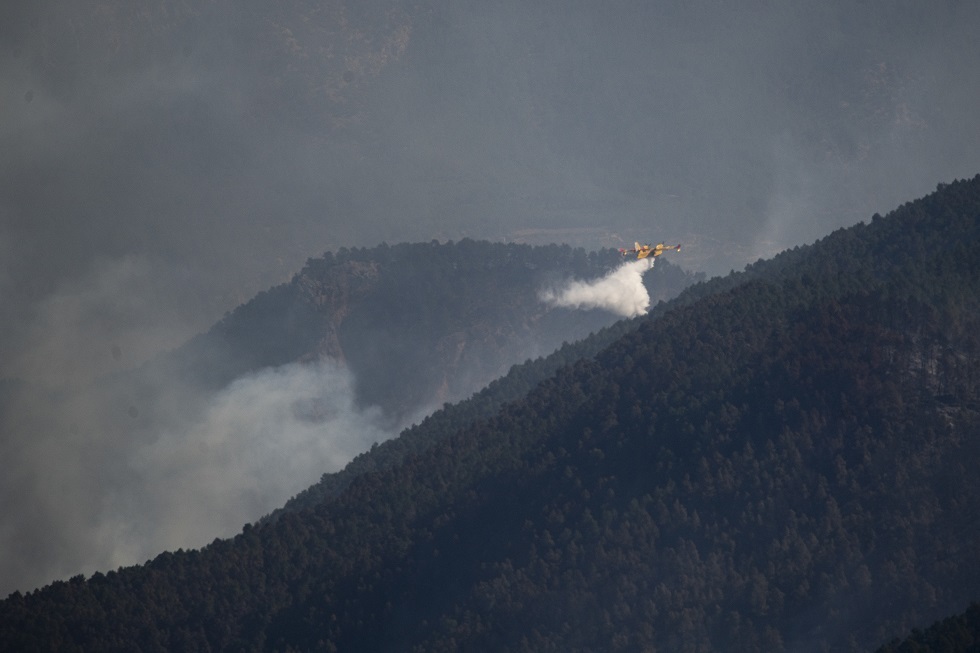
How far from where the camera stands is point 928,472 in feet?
472

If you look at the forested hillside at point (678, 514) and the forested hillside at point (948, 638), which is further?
the forested hillside at point (678, 514)

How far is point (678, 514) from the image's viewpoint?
14800cm

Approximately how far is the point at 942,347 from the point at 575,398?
2713 centimetres

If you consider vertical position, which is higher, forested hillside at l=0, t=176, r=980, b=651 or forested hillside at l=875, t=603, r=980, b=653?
forested hillside at l=0, t=176, r=980, b=651

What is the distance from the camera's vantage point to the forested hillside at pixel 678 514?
463ft

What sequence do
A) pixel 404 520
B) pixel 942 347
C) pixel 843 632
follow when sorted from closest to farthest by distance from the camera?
pixel 843 632 → pixel 942 347 → pixel 404 520

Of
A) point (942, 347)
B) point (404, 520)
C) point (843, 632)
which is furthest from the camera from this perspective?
point (404, 520)

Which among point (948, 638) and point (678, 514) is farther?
point (678, 514)

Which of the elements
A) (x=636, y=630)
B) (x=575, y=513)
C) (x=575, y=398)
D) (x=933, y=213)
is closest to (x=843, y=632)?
(x=636, y=630)

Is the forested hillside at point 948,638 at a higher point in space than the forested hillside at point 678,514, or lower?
lower

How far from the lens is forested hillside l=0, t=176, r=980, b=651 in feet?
463

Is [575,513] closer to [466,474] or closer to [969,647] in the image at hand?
[466,474]

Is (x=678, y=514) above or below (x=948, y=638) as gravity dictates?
above

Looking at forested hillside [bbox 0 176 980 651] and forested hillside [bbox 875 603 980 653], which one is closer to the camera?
forested hillside [bbox 875 603 980 653]
